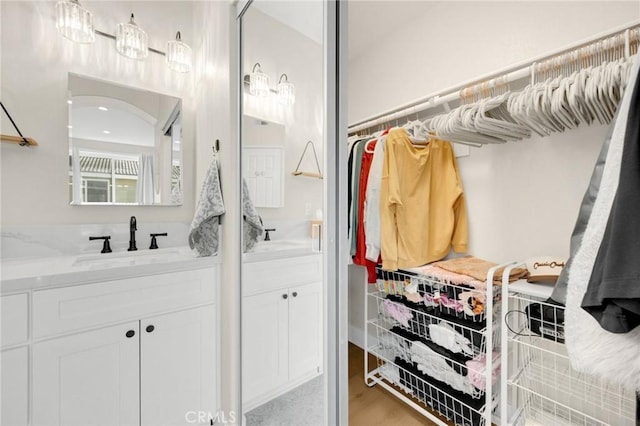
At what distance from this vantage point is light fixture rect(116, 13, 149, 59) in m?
1.56

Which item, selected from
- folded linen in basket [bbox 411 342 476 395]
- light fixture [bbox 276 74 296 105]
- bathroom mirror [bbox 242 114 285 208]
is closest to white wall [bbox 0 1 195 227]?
bathroom mirror [bbox 242 114 285 208]

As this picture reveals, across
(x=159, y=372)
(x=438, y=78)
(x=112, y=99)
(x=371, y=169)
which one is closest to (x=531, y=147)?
(x=438, y=78)

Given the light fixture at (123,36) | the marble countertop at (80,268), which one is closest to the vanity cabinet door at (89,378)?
the marble countertop at (80,268)

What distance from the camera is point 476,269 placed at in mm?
1272

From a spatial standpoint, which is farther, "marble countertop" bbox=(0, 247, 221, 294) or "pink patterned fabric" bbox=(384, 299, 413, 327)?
"pink patterned fabric" bbox=(384, 299, 413, 327)

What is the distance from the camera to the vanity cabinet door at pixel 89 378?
39.3 inches

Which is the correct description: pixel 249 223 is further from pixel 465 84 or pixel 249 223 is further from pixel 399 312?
pixel 465 84

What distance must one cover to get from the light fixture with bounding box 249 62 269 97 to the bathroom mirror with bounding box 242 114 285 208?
11 cm

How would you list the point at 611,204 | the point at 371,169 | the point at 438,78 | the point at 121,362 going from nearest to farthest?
the point at 611,204 → the point at 121,362 → the point at 371,169 → the point at 438,78

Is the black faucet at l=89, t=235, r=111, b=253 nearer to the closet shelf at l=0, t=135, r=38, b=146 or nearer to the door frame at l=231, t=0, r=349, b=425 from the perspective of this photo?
the closet shelf at l=0, t=135, r=38, b=146

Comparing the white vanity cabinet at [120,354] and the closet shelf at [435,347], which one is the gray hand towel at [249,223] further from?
the closet shelf at [435,347]

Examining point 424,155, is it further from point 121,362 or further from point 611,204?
point 121,362

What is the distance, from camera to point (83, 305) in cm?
108

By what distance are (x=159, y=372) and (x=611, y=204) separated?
1.72m
